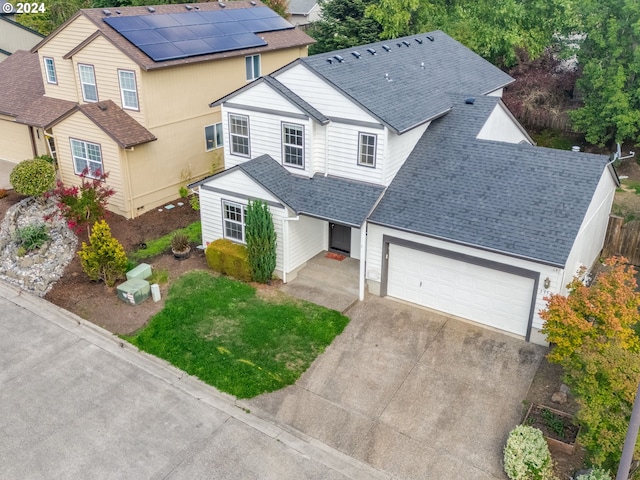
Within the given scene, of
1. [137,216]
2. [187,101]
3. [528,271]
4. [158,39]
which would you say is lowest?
[137,216]

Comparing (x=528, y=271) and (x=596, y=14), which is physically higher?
→ (x=596, y=14)

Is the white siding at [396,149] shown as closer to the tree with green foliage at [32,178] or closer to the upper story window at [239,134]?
the upper story window at [239,134]

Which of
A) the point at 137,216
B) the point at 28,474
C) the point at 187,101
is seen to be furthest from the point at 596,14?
the point at 28,474

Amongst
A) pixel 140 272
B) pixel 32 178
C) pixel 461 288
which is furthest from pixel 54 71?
pixel 461 288

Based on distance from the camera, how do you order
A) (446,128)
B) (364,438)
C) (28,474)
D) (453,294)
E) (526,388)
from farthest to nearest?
1. (446,128)
2. (453,294)
3. (526,388)
4. (364,438)
5. (28,474)

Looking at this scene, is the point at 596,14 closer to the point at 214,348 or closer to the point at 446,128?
the point at 446,128

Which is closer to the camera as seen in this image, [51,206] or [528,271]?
[528,271]

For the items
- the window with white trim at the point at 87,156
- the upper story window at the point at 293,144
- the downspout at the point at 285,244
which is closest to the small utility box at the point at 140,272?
the downspout at the point at 285,244
